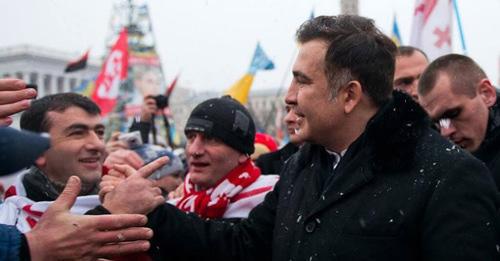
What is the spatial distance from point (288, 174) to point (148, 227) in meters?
0.65

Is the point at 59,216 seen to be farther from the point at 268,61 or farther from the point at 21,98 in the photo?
the point at 268,61

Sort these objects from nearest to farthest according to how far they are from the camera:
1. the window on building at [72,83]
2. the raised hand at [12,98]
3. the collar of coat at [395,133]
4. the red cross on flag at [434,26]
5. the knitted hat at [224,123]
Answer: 1. the raised hand at [12,98]
2. the collar of coat at [395,133]
3. the knitted hat at [224,123]
4. the red cross on flag at [434,26]
5. the window on building at [72,83]

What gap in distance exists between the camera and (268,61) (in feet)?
32.0

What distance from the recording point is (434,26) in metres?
7.30

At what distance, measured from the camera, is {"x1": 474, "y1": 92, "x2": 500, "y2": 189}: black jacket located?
302 cm

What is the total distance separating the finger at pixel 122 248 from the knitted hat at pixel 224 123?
1143 mm

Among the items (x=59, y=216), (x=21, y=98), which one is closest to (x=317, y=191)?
(x=59, y=216)

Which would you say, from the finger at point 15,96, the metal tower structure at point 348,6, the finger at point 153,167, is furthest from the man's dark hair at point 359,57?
the metal tower structure at point 348,6

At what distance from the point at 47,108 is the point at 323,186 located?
1.68 metres

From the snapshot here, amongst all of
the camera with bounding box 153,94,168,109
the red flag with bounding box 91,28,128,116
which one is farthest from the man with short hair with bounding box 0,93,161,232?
the red flag with bounding box 91,28,128,116

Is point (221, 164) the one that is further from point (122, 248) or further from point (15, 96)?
point (15, 96)

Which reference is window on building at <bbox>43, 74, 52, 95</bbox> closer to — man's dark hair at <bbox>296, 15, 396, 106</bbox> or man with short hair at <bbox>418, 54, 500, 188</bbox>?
man with short hair at <bbox>418, 54, 500, 188</bbox>

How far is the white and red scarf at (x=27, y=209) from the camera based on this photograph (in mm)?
2729

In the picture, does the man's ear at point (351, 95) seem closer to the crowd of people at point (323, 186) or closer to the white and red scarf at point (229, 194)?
the crowd of people at point (323, 186)
